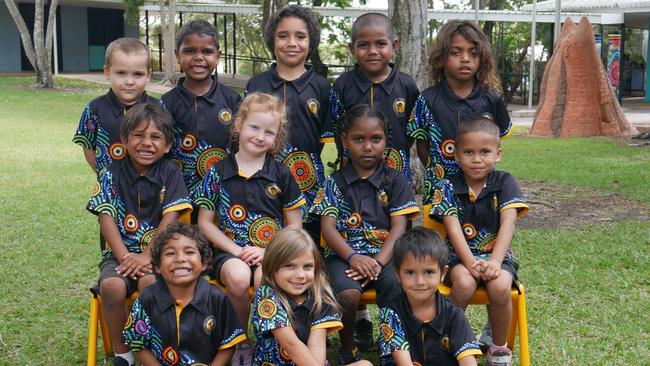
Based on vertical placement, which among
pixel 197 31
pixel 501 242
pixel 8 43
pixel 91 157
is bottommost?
pixel 501 242

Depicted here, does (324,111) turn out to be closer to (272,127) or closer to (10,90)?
(272,127)

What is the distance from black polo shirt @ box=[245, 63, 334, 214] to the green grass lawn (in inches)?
53.5

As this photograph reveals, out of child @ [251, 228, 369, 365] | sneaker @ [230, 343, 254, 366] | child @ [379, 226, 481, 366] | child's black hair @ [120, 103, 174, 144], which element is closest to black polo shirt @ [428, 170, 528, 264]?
child @ [379, 226, 481, 366]

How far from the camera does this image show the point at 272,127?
13.2ft

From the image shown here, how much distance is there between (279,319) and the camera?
136 inches

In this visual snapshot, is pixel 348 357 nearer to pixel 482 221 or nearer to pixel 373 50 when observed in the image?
pixel 482 221

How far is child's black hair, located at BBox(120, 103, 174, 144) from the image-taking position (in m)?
3.92

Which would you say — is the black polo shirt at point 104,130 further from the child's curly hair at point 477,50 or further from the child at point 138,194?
the child's curly hair at point 477,50

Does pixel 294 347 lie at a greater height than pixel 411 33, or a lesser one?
lesser

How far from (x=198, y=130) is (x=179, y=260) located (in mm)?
978

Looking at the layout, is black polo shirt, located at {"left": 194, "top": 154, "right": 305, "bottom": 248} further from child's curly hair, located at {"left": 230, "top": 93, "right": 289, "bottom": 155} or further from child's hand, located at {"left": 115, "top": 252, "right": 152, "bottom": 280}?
child's hand, located at {"left": 115, "top": 252, "right": 152, "bottom": 280}

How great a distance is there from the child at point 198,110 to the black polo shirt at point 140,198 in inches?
12.4

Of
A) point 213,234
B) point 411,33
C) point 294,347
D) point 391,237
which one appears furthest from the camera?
point 411,33

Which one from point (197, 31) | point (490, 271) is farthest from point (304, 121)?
point (490, 271)
